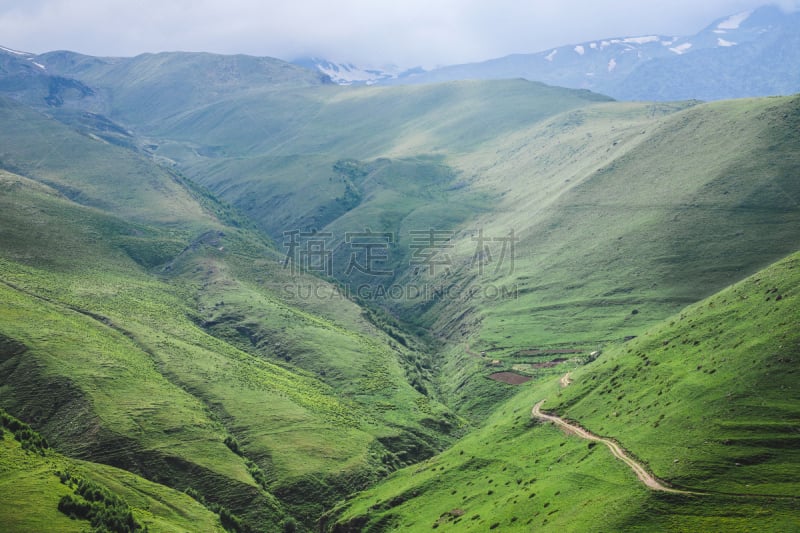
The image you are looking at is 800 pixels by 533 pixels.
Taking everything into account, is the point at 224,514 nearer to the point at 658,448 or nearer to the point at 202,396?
the point at 202,396

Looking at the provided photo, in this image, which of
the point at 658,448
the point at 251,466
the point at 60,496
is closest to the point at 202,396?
the point at 251,466

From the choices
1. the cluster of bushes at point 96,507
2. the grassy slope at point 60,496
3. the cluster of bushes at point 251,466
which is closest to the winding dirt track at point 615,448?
the cluster of bushes at point 251,466

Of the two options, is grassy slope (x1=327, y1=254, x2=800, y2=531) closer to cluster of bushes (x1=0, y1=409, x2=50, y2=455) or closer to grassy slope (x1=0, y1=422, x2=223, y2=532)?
grassy slope (x1=0, y1=422, x2=223, y2=532)

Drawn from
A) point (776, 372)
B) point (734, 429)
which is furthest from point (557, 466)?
point (776, 372)

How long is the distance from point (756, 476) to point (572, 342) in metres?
114

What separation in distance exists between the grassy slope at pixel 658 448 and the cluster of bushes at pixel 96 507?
125 ft

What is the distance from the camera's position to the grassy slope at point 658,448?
241ft

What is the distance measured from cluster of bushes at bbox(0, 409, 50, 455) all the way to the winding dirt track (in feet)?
282

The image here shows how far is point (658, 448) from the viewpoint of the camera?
85500 mm

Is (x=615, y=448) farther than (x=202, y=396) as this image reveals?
No

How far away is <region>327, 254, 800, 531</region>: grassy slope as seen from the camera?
73.3 meters

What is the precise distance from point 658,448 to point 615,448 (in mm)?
8192

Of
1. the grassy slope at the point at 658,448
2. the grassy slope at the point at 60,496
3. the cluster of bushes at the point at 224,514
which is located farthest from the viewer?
the cluster of bushes at the point at 224,514

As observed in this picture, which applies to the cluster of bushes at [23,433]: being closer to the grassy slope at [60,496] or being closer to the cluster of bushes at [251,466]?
the grassy slope at [60,496]
